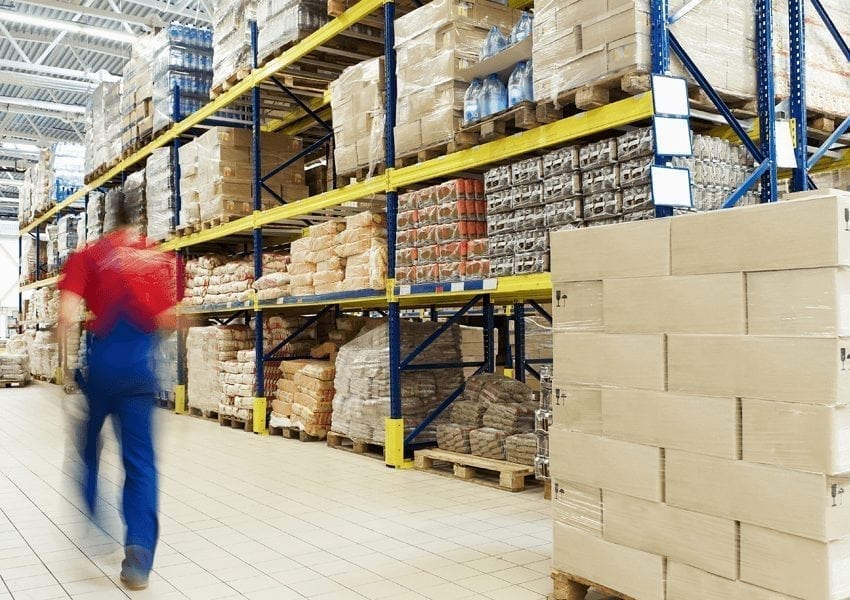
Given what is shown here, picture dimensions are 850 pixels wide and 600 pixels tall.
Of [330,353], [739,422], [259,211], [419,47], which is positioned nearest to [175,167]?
[259,211]

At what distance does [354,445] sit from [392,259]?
219cm

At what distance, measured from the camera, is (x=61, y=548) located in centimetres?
521

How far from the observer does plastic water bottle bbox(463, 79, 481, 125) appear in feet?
21.8

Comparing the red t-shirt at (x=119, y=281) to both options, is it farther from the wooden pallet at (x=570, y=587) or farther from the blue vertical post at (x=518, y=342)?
the blue vertical post at (x=518, y=342)

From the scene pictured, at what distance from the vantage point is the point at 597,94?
18.0 ft

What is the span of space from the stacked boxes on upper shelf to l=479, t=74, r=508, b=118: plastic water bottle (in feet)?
2.52

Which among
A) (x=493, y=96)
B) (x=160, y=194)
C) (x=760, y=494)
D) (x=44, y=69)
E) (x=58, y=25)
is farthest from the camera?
(x=44, y=69)

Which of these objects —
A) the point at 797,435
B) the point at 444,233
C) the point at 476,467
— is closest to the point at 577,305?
the point at 797,435

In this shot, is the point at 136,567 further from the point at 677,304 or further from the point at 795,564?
the point at 795,564

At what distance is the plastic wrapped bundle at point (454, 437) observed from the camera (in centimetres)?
752

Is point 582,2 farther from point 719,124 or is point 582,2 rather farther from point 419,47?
point 419,47

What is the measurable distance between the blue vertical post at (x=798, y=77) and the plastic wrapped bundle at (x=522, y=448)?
297cm

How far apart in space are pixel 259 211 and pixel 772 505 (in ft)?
28.3

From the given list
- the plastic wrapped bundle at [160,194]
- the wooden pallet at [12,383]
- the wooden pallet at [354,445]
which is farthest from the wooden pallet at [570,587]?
the wooden pallet at [12,383]
